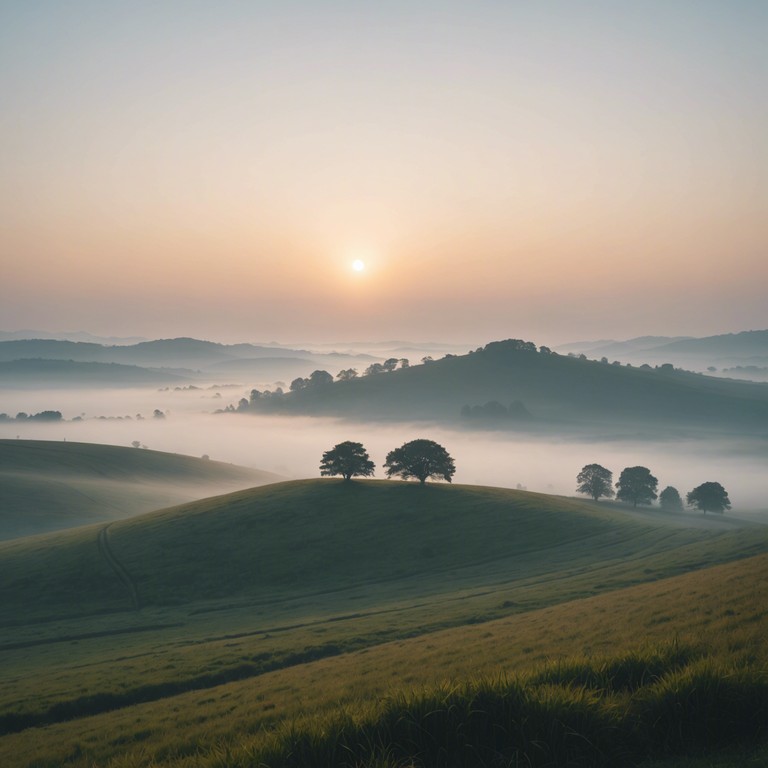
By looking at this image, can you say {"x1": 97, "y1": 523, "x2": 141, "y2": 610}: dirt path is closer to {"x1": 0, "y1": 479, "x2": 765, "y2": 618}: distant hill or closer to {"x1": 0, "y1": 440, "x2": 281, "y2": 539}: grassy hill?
{"x1": 0, "y1": 479, "x2": 765, "y2": 618}: distant hill

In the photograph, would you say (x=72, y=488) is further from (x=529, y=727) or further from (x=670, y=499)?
(x=529, y=727)

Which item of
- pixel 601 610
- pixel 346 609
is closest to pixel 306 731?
pixel 601 610

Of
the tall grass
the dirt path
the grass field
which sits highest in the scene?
the tall grass

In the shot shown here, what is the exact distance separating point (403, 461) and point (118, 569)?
51.2 meters

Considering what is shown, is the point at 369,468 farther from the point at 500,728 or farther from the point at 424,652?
the point at 500,728

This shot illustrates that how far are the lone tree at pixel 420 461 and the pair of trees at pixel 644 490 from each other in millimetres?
51016

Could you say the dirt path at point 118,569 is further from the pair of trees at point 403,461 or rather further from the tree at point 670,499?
the tree at point 670,499

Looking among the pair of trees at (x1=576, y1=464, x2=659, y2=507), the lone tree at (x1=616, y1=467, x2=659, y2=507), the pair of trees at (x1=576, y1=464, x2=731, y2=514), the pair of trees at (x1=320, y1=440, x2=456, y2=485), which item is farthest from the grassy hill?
the lone tree at (x1=616, y1=467, x2=659, y2=507)

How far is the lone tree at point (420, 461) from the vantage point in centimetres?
10762

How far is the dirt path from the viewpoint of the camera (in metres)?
69.1

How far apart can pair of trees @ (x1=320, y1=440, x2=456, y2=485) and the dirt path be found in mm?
37917

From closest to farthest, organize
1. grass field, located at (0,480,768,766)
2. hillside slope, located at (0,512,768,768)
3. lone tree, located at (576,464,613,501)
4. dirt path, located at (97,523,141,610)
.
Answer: grass field, located at (0,480,768,766) → hillside slope, located at (0,512,768,768) → dirt path, located at (97,523,141,610) → lone tree, located at (576,464,613,501)

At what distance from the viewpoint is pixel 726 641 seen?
18.0 m

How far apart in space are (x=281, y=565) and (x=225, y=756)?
6910 centimetres
